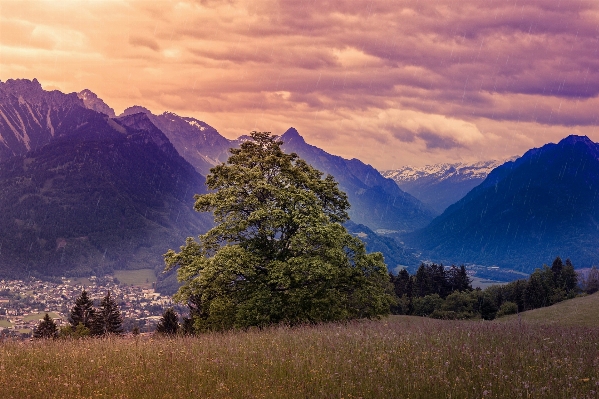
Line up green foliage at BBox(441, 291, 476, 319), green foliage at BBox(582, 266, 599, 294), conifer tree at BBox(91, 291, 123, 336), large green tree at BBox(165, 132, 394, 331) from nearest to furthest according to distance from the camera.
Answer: large green tree at BBox(165, 132, 394, 331) → conifer tree at BBox(91, 291, 123, 336) → green foliage at BBox(441, 291, 476, 319) → green foliage at BBox(582, 266, 599, 294)

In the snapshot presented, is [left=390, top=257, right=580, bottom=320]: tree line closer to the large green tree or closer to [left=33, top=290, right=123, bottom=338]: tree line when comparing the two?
[left=33, top=290, right=123, bottom=338]: tree line

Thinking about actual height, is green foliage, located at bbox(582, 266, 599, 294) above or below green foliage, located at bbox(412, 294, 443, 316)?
above

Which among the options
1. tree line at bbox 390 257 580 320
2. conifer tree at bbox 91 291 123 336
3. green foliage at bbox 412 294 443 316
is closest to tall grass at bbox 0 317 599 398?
conifer tree at bbox 91 291 123 336

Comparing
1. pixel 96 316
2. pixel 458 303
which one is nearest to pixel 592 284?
pixel 458 303

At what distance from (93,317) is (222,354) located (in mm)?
69723

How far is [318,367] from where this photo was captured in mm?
10766

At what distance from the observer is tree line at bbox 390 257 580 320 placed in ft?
342

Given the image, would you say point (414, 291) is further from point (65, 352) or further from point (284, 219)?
point (65, 352)

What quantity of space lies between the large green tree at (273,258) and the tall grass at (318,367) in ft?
42.2

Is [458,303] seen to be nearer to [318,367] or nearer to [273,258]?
[273,258]

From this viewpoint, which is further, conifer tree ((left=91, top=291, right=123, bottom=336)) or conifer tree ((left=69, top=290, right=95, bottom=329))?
conifer tree ((left=69, top=290, right=95, bottom=329))

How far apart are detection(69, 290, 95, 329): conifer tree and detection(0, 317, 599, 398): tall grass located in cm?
6579

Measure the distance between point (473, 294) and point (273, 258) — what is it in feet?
305

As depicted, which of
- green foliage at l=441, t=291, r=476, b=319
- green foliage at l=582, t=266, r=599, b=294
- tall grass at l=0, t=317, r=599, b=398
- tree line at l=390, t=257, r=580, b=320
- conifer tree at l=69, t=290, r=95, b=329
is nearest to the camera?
tall grass at l=0, t=317, r=599, b=398
